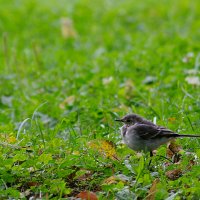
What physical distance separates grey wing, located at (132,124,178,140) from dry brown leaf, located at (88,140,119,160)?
11.5 inches

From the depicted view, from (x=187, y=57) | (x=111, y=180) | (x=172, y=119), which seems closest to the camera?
(x=111, y=180)

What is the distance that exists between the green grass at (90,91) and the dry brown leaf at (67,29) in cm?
16

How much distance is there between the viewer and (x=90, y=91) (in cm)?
982

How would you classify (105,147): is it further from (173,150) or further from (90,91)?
(90,91)

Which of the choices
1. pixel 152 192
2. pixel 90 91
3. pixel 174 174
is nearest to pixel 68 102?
pixel 90 91

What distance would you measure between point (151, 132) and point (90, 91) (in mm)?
3376

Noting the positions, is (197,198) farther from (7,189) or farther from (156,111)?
(156,111)

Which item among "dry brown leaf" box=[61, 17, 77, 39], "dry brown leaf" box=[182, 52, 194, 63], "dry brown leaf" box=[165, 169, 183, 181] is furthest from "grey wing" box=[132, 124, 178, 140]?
"dry brown leaf" box=[61, 17, 77, 39]

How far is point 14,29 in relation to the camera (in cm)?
1455

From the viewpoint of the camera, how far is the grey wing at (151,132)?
21.2 ft

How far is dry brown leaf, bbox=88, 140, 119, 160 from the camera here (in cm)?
640

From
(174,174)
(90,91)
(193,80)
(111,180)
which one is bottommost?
(90,91)

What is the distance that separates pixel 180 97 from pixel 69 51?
178 inches

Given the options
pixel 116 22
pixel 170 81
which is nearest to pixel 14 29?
pixel 116 22
